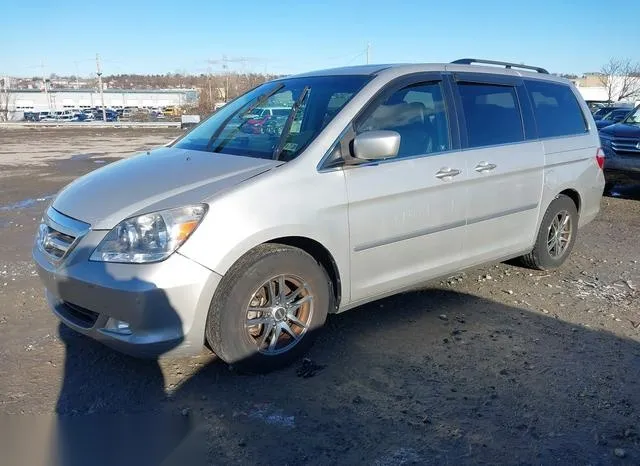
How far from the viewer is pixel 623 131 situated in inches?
384

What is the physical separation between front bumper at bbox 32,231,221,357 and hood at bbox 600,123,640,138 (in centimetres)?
888

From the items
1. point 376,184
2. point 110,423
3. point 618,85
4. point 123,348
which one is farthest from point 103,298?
point 618,85

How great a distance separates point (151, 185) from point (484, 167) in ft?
8.31

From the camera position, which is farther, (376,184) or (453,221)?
(453,221)

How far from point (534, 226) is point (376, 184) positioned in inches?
83.7

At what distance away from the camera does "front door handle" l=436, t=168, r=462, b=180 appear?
13.5 ft

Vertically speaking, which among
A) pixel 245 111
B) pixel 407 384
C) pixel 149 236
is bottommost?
pixel 407 384

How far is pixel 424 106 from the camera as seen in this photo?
13.9 feet

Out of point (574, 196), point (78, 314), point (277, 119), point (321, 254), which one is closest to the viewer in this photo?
point (78, 314)

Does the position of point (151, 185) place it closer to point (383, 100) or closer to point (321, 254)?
point (321, 254)

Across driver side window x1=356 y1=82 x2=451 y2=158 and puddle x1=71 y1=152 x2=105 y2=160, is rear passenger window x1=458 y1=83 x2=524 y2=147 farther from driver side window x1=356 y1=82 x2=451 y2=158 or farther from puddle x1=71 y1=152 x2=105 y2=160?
puddle x1=71 y1=152 x2=105 y2=160

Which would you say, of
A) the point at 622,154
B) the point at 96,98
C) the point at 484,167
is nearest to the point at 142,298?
the point at 484,167

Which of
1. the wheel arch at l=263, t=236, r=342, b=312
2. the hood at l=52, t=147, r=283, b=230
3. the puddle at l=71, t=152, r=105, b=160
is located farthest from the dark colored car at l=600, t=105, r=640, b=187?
the puddle at l=71, t=152, r=105, b=160

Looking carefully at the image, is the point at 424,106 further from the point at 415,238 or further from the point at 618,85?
the point at 618,85
